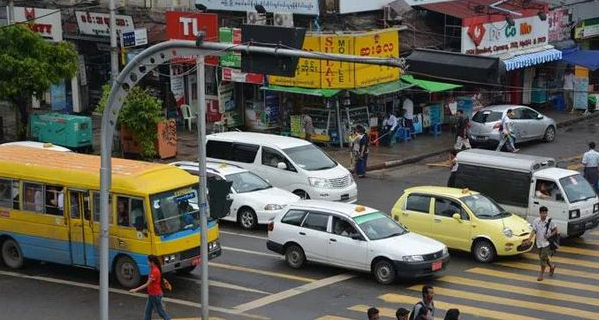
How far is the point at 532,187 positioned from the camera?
23750mm

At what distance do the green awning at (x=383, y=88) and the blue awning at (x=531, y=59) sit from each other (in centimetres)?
452

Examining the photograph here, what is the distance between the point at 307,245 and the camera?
21.3 m

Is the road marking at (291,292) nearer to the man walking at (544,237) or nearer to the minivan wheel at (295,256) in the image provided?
the minivan wheel at (295,256)

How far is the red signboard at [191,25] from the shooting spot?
35.3 metres

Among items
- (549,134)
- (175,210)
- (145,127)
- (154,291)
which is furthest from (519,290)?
(549,134)

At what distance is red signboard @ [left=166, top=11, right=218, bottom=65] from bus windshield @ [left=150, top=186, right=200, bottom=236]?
50.7ft

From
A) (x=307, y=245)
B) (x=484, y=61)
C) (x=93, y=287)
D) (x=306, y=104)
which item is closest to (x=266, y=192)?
(x=307, y=245)

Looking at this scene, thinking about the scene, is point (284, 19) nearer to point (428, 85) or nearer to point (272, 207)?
point (428, 85)

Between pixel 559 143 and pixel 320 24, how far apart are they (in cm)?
930

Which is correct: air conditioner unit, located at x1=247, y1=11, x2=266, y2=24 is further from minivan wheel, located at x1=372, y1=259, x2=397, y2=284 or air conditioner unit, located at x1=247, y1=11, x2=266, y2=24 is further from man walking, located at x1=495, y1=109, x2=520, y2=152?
minivan wheel, located at x1=372, y1=259, x2=397, y2=284

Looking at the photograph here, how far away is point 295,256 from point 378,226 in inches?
74.0

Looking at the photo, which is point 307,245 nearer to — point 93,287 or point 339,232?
point 339,232

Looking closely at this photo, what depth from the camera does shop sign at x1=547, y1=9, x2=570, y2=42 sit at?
139 ft

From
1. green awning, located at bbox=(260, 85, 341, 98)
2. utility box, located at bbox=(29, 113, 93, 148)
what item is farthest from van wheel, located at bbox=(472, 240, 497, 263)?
utility box, located at bbox=(29, 113, 93, 148)
